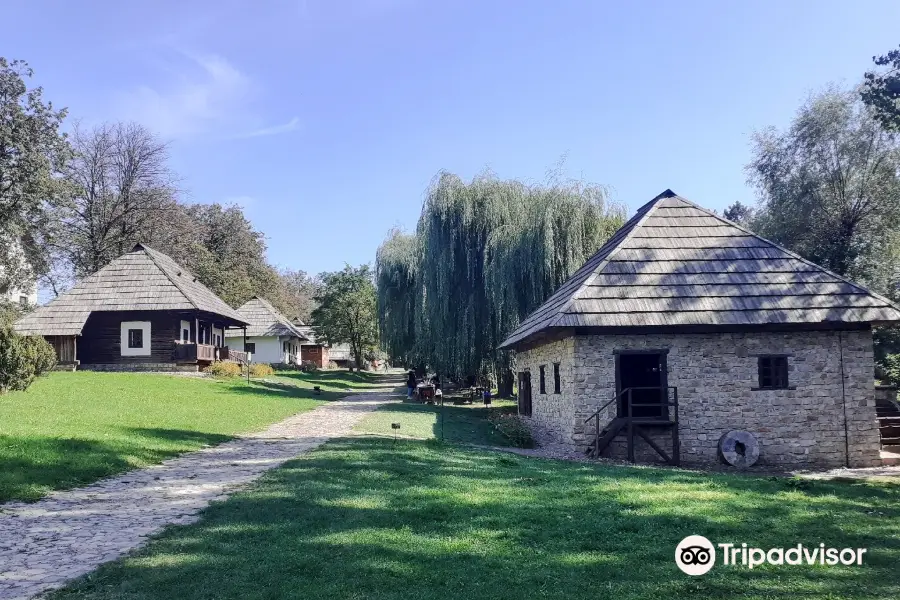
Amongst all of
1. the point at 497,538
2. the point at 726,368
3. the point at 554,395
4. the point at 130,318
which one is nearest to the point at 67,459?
the point at 497,538

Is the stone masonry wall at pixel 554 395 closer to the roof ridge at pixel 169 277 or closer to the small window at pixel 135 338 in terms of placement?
the roof ridge at pixel 169 277

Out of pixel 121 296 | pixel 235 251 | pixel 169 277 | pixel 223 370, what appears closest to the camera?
pixel 223 370

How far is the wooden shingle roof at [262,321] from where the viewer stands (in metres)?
45.4

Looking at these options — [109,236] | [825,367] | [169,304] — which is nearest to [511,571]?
[825,367]

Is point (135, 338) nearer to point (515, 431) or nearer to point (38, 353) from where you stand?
point (38, 353)

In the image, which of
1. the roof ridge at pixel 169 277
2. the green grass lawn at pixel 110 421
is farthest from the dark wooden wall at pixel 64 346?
the roof ridge at pixel 169 277

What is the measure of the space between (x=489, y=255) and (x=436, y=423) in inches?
262

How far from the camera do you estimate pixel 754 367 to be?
44.9 ft

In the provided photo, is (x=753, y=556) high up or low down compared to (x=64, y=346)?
down

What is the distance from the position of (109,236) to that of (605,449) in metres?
36.1

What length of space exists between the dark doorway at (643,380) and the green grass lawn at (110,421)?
808 centimetres

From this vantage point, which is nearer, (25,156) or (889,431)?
(889,431)

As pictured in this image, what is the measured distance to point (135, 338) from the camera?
2906 cm

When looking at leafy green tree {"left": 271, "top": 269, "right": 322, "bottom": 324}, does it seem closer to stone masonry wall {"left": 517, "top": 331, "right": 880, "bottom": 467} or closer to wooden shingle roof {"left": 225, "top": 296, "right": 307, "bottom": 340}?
wooden shingle roof {"left": 225, "top": 296, "right": 307, "bottom": 340}
